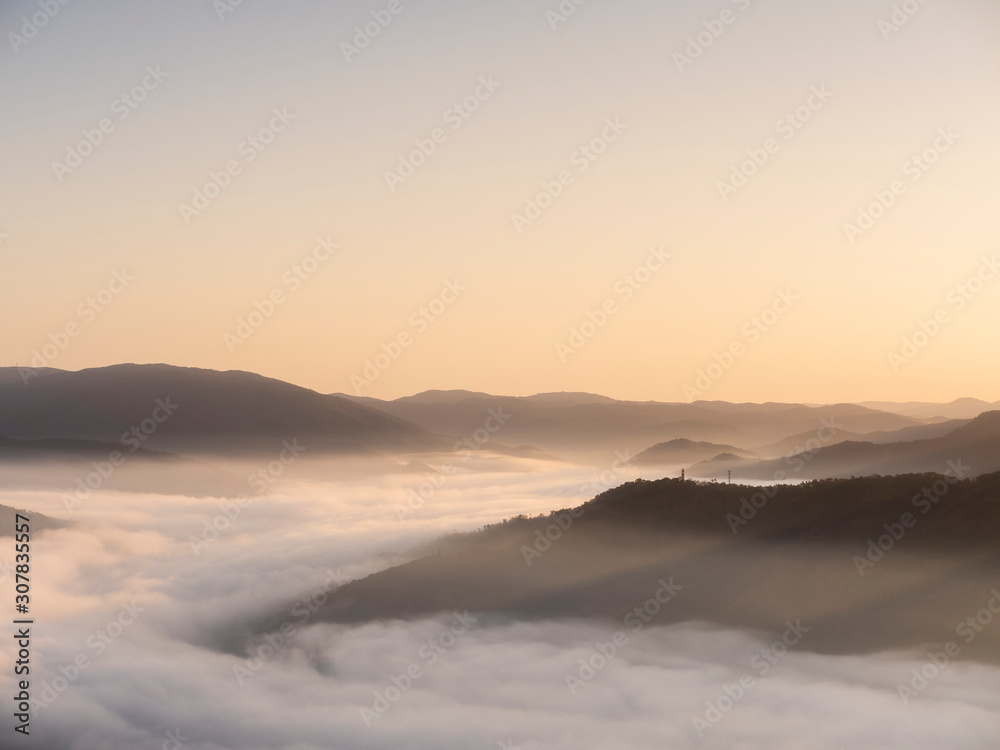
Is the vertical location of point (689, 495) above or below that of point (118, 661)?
above

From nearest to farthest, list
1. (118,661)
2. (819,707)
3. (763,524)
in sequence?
(819,707), (763,524), (118,661)

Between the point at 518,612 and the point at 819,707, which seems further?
the point at 518,612

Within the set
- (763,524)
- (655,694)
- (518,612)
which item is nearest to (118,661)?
(518,612)

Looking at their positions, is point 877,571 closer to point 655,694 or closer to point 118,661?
point 655,694

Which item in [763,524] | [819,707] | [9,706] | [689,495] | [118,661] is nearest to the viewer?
[819,707]

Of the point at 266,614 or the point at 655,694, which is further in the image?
the point at 266,614

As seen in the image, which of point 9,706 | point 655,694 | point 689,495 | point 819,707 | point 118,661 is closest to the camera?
point 819,707

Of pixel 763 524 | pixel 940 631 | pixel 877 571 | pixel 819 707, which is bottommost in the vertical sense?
pixel 819 707

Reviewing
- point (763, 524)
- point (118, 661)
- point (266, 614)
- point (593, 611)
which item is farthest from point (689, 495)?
point (118, 661)

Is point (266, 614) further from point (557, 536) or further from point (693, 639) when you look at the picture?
point (693, 639)
